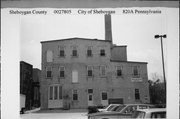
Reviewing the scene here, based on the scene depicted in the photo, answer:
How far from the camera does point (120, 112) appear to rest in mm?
5309

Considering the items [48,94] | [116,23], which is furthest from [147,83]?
[48,94]

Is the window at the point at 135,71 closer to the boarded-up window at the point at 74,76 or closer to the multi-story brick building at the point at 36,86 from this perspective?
the boarded-up window at the point at 74,76

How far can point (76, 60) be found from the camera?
5594mm

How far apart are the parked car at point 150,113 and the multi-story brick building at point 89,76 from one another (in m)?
0.44

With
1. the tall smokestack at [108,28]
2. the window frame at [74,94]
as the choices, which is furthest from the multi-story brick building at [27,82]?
the tall smokestack at [108,28]

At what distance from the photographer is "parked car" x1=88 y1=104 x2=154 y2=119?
17.2 ft

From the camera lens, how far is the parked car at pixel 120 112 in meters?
5.24

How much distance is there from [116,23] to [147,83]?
1.31m

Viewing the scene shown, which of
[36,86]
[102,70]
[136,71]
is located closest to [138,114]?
[136,71]

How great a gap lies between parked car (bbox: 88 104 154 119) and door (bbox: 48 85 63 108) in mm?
659

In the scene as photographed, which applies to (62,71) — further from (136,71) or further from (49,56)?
(136,71)

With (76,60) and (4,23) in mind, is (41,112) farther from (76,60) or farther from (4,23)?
(4,23)

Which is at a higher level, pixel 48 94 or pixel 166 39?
pixel 166 39

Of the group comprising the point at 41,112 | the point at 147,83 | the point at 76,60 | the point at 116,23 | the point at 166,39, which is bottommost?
the point at 41,112
